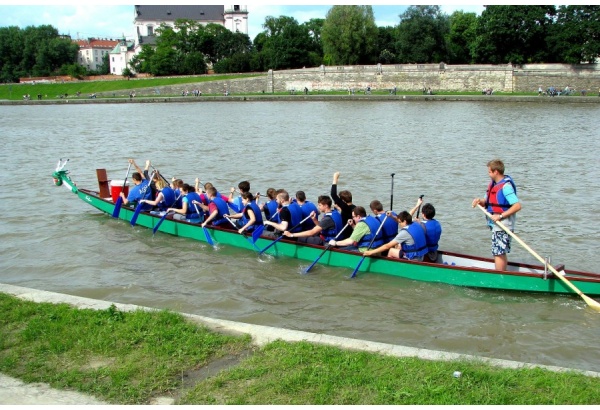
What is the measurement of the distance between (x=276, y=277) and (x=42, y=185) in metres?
12.4

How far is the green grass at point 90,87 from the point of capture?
71.4m

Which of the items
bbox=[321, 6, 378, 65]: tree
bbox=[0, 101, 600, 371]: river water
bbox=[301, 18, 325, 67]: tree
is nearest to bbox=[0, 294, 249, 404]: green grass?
bbox=[0, 101, 600, 371]: river water

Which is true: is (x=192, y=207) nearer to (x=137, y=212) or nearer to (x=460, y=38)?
(x=137, y=212)

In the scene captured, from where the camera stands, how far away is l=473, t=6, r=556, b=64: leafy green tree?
57.7 meters

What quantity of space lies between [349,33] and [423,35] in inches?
343

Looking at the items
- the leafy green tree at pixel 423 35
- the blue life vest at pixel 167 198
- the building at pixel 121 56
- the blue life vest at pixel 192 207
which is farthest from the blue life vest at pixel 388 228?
the building at pixel 121 56

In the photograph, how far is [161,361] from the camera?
210 inches

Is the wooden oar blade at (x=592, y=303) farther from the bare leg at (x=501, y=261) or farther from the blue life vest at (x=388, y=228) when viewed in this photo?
the blue life vest at (x=388, y=228)

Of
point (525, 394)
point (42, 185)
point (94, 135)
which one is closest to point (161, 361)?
point (525, 394)

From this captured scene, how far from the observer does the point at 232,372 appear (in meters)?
5.07

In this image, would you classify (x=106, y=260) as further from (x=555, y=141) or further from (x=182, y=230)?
(x=555, y=141)

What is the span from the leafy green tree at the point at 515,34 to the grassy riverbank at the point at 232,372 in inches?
2333

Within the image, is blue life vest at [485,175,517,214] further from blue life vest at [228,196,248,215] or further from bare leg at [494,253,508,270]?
blue life vest at [228,196,248,215]

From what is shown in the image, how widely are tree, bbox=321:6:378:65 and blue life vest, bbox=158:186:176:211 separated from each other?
187 ft
